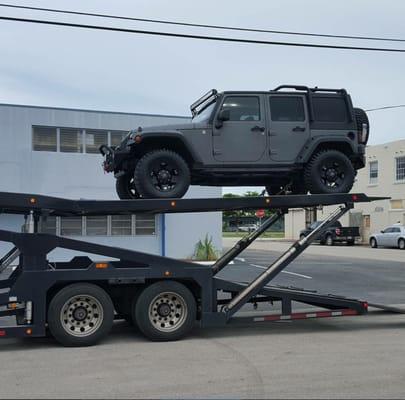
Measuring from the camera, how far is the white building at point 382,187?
125 feet

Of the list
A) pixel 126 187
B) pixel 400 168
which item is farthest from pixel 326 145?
pixel 400 168

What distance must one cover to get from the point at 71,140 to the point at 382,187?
80.5ft

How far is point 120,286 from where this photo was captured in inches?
326

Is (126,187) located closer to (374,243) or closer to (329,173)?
(329,173)

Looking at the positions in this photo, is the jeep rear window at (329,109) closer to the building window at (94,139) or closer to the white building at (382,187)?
the building window at (94,139)

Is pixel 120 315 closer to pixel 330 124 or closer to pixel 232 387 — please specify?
pixel 232 387

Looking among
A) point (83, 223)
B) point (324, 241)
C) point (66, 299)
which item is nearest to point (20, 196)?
point (66, 299)

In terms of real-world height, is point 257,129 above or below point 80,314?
above

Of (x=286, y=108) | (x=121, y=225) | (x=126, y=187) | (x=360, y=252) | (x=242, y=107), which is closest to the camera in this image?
(x=242, y=107)

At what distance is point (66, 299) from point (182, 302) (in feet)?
5.22

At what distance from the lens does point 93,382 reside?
599cm

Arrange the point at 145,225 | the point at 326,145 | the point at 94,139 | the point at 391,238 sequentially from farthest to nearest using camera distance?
1. the point at 391,238
2. the point at 145,225
3. the point at 94,139
4. the point at 326,145

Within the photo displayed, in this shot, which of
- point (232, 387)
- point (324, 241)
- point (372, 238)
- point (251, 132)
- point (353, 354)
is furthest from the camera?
point (324, 241)

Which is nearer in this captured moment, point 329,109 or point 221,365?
point 221,365
